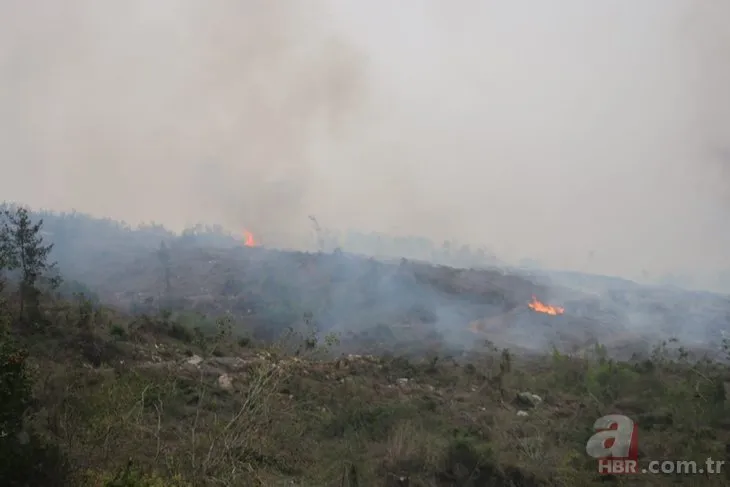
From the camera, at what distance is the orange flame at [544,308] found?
42.6m

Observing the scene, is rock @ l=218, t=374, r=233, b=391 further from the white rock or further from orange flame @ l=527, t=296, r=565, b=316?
orange flame @ l=527, t=296, r=565, b=316

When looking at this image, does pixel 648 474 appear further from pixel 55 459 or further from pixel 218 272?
pixel 218 272

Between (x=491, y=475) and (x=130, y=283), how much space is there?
47835mm

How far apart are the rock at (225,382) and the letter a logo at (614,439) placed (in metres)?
7.78

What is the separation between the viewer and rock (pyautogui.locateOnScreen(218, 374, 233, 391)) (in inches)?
472

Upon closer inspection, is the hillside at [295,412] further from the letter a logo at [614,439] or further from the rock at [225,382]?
the letter a logo at [614,439]

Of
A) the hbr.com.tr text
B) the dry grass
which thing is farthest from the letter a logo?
the hbr.com.tr text

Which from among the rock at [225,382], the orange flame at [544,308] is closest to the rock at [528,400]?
the rock at [225,382]

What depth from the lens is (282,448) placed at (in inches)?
350

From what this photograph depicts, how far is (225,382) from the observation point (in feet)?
40.1

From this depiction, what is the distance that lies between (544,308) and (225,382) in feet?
121

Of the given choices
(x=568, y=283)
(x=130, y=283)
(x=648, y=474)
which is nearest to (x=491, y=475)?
(x=648, y=474)

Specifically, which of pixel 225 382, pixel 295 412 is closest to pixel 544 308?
pixel 225 382

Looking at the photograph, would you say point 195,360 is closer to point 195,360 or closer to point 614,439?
point 195,360
